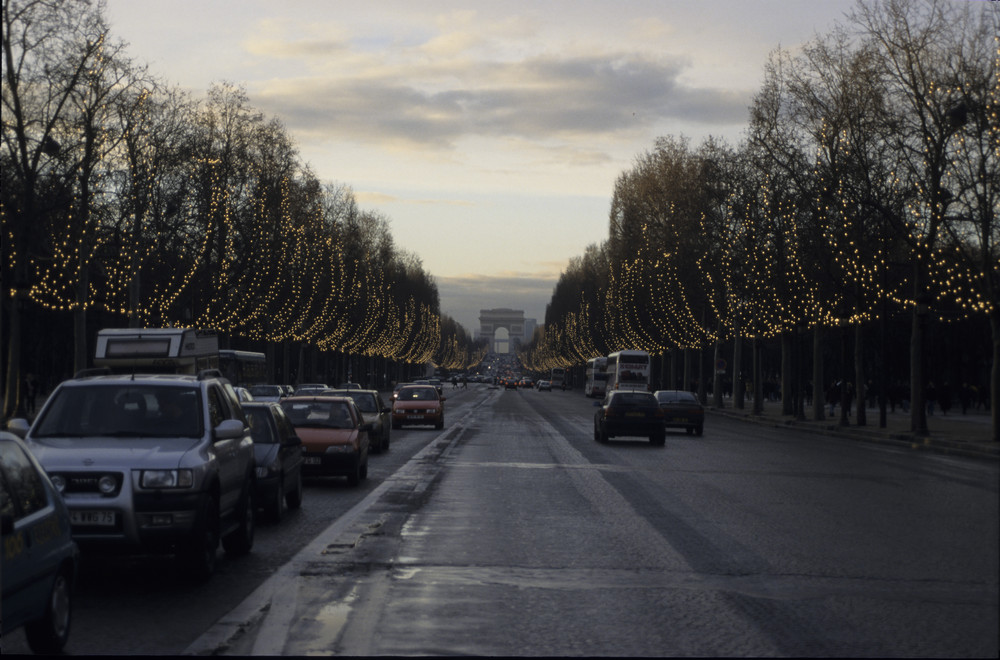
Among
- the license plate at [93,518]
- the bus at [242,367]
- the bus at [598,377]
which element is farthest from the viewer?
the bus at [598,377]

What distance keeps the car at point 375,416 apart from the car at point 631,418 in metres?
6.86

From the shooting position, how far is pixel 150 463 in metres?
10.4

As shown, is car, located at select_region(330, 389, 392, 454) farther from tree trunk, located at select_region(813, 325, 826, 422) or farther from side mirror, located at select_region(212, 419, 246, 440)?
tree trunk, located at select_region(813, 325, 826, 422)

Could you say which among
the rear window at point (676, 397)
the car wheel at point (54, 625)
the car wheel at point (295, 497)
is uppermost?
the rear window at point (676, 397)

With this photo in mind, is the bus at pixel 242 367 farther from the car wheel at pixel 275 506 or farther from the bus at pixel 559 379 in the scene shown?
the bus at pixel 559 379

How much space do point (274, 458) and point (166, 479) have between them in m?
5.12

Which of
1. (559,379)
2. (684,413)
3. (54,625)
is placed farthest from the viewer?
(559,379)

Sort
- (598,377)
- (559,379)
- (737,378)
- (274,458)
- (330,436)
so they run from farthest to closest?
(559,379), (598,377), (737,378), (330,436), (274,458)

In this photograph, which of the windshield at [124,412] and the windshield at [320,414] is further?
the windshield at [320,414]

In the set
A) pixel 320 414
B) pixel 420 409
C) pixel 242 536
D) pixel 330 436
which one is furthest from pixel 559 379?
pixel 242 536

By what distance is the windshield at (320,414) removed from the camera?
73.2 feet

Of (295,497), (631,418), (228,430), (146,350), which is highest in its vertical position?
(146,350)

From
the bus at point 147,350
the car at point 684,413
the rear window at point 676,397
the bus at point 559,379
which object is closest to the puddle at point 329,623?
the bus at point 147,350

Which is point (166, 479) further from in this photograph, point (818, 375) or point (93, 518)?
point (818, 375)
